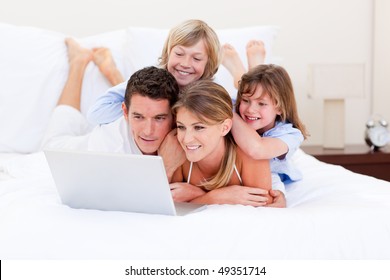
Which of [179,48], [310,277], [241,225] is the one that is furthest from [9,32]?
[310,277]

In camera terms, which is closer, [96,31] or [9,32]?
[9,32]

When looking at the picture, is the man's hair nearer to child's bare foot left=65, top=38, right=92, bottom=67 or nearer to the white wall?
child's bare foot left=65, top=38, right=92, bottom=67

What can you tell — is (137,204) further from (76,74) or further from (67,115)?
(76,74)

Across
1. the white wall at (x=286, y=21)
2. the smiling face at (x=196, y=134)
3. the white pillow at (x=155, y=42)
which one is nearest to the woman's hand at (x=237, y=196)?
the smiling face at (x=196, y=134)

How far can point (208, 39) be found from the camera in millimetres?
1724

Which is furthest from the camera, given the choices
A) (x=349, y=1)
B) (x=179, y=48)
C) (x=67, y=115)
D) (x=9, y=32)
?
(x=349, y=1)

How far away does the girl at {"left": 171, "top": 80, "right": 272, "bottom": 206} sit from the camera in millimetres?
1463

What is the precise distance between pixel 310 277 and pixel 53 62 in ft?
5.85

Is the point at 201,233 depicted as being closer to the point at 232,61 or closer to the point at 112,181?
the point at 112,181

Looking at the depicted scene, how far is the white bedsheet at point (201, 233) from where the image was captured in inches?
47.6

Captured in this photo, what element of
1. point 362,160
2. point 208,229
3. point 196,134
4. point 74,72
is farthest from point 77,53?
point 208,229

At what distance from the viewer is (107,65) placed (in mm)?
2551

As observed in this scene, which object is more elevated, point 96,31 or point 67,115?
point 96,31

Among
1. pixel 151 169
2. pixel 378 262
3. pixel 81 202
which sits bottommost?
pixel 378 262
